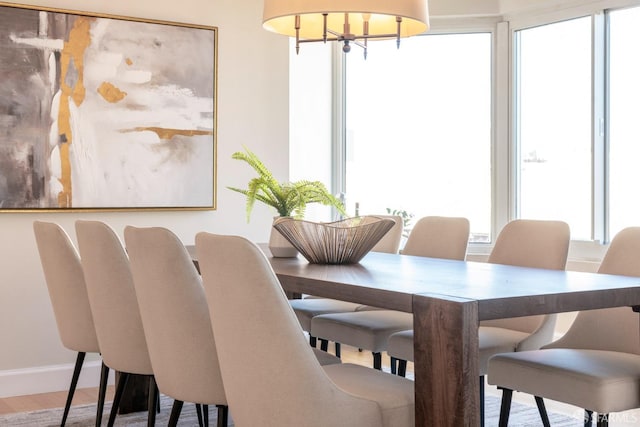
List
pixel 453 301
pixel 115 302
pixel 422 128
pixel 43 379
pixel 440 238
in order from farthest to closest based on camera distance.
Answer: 1. pixel 422 128
2. pixel 43 379
3. pixel 440 238
4. pixel 115 302
5. pixel 453 301

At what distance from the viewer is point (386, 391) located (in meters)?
2.12

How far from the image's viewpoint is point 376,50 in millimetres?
5828

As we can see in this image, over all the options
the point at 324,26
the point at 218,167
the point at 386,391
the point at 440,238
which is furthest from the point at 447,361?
the point at 218,167

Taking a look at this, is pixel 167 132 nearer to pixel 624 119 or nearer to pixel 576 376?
pixel 624 119

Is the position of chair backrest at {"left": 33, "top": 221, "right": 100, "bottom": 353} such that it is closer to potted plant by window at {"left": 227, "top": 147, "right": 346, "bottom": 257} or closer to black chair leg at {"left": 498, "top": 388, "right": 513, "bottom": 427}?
potted plant by window at {"left": 227, "top": 147, "right": 346, "bottom": 257}

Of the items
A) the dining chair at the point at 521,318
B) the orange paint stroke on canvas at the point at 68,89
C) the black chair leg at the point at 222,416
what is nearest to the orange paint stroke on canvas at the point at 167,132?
the orange paint stroke on canvas at the point at 68,89

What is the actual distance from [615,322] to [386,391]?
110 cm

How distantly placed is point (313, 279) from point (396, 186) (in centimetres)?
338

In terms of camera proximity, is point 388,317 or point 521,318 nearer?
point 521,318

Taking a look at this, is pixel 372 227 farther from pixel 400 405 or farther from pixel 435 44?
pixel 435 44

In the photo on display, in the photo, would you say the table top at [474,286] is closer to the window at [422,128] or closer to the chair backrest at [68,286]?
the chair backrest at [68,286]

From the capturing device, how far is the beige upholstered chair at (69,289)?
10.6 ft

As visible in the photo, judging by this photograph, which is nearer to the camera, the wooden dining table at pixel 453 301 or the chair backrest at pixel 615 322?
the wooden dining table at pixel 453 301

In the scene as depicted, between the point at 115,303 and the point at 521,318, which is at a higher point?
the point at 115,303
